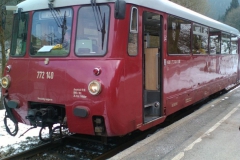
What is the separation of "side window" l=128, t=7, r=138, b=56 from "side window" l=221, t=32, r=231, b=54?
6877mm

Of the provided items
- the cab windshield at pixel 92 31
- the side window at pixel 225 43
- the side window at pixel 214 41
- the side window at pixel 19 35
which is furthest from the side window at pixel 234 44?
the side window at pixel 19 35

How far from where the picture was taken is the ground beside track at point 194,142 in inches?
175

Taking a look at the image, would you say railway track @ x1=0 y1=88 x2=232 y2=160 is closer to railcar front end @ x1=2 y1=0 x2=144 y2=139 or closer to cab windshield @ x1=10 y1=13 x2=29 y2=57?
railcar front end @ x1=2 y1=0 x2=144 y2=139

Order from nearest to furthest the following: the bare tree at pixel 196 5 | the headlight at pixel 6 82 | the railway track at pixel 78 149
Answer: the railway track at pixel 78 149
the headlight at pixel 6 82
the bare tree at pixel 196 5

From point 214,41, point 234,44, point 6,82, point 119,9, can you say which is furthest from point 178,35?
point 234,44

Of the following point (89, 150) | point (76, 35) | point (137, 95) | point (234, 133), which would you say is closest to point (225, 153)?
point (234, 133)

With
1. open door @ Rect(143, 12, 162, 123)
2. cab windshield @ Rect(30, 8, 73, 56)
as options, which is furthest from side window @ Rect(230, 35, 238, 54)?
cab windshield @ Rect(30, 8, 73, 56)

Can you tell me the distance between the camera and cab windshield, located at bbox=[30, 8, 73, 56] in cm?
518

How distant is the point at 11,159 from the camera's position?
516 centimetres

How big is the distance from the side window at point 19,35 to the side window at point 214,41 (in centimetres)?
611

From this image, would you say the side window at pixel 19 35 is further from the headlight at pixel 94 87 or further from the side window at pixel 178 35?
the side window at pixel 178 35

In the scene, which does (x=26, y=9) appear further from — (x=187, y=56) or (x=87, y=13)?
(x=187, y=56)

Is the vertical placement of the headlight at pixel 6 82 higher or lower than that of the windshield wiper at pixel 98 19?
lower

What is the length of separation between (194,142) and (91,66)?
222cm
